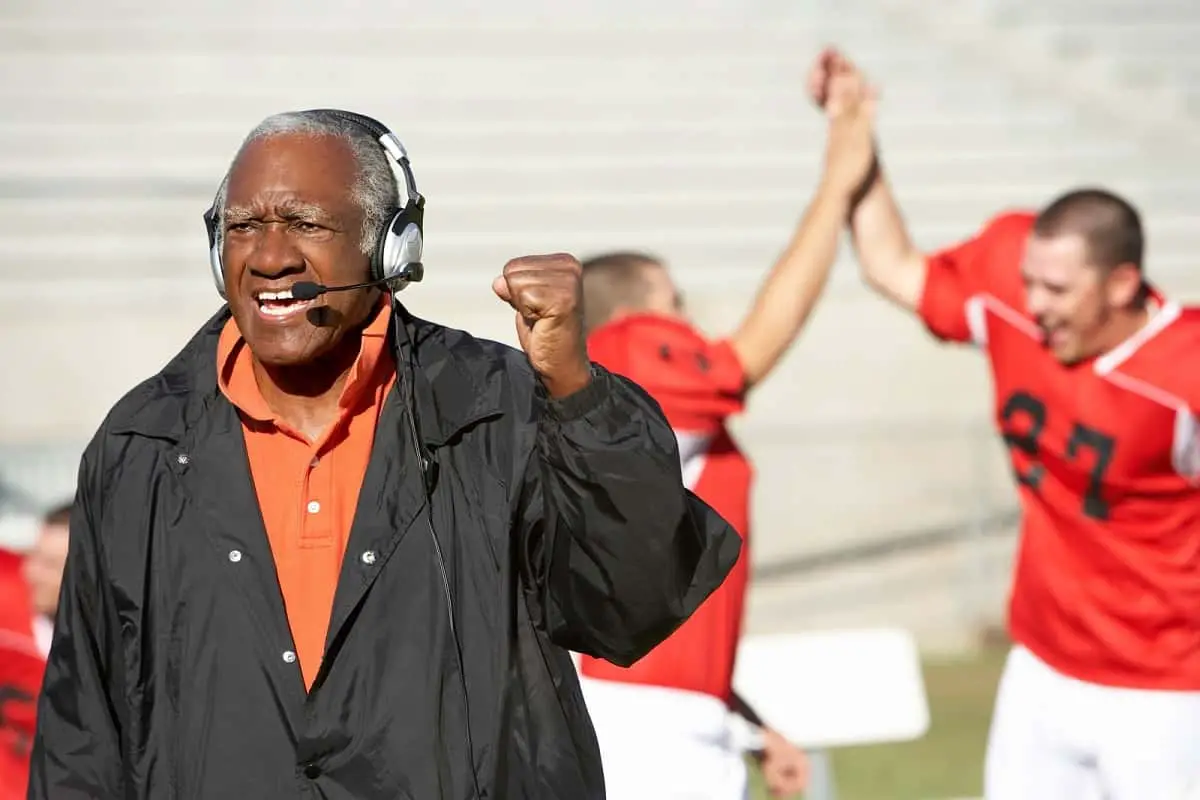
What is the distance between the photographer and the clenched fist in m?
2.09

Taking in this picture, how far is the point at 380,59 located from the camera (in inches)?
571

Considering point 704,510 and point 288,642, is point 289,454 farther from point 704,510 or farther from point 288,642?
point 704,510

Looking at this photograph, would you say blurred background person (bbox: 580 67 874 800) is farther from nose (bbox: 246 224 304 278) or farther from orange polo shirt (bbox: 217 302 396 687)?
nose (bbox: 246 224 304 278)

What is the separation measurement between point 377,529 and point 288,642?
174 millimetres

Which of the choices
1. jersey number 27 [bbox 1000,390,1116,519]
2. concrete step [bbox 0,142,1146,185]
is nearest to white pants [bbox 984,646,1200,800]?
jersey number 27 [bbox 1000,390,1116,519]

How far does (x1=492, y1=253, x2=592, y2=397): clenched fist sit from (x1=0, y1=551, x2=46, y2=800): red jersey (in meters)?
2.65

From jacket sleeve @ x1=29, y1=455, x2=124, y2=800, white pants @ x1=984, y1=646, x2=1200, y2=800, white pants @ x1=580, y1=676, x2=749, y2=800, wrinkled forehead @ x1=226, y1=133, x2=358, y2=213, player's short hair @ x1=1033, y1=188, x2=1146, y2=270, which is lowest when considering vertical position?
white pants @ x1=984, y1=646, x2=1200, y2=800

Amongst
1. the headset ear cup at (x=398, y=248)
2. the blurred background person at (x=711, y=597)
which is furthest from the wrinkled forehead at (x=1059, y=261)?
the headset ear cup at (x=398, y=248)

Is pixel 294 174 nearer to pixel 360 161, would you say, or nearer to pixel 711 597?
pixel 360 161

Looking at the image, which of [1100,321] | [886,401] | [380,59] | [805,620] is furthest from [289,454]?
[380,59]

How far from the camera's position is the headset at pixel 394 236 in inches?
95.5

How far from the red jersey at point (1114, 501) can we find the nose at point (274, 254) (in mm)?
2954

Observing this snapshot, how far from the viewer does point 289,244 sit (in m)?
2.40

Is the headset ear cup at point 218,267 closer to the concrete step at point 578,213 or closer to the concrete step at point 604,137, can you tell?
the concrete step at point 578,213
